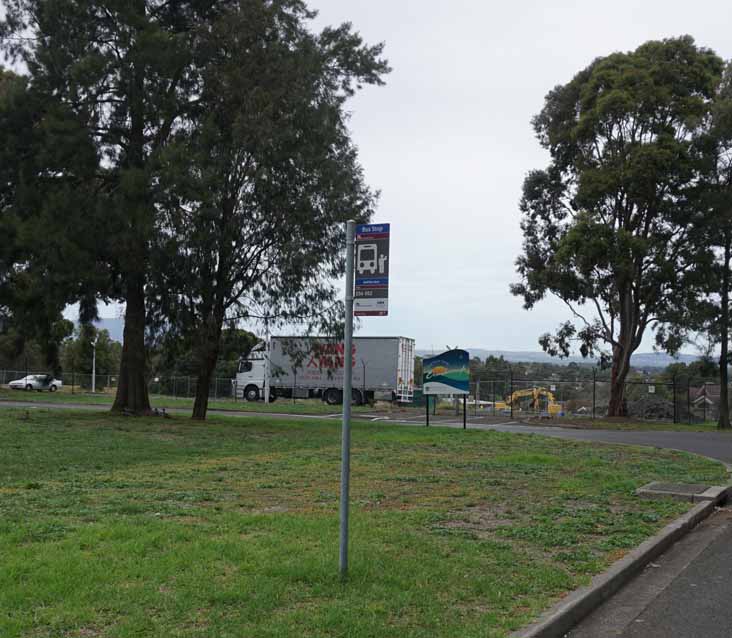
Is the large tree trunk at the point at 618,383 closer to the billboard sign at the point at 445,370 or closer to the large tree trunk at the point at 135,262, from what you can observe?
the billboard sign at the point at 445,370

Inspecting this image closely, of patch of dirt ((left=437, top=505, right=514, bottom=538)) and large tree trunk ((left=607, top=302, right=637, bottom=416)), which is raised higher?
large tree trunk ((left=607, top=302, right=637, bottom=416))

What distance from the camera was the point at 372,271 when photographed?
6.60 m

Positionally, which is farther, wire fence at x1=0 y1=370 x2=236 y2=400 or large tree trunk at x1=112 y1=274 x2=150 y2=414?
wire fence at x1=0 y1=370 x2=236 y2=400

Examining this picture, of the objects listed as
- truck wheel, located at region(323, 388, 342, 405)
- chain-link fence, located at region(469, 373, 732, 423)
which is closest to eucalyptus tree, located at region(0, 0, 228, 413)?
chain-link fence, located at region(469, 373, 732, 423)

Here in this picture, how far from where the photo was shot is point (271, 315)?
27.3m

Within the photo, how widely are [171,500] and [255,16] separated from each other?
66.1 feet

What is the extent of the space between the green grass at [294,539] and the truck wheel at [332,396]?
→ 112ft

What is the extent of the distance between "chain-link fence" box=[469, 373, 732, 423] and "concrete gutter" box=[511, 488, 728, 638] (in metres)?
31.5

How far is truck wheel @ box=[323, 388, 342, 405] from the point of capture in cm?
5119

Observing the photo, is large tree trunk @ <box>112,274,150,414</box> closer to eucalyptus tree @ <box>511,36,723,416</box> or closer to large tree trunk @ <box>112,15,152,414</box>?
large tree trunk @ <box>112,15,152,414</box>

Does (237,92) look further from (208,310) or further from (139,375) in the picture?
(139,375)

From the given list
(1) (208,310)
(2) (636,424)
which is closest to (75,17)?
(1) (208,310)

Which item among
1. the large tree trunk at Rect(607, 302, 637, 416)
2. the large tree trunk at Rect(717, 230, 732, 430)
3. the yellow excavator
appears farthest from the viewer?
the yellow excavator

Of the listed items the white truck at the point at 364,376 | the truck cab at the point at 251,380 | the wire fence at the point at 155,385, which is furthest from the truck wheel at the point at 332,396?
the wire fence at the point at 155,385
